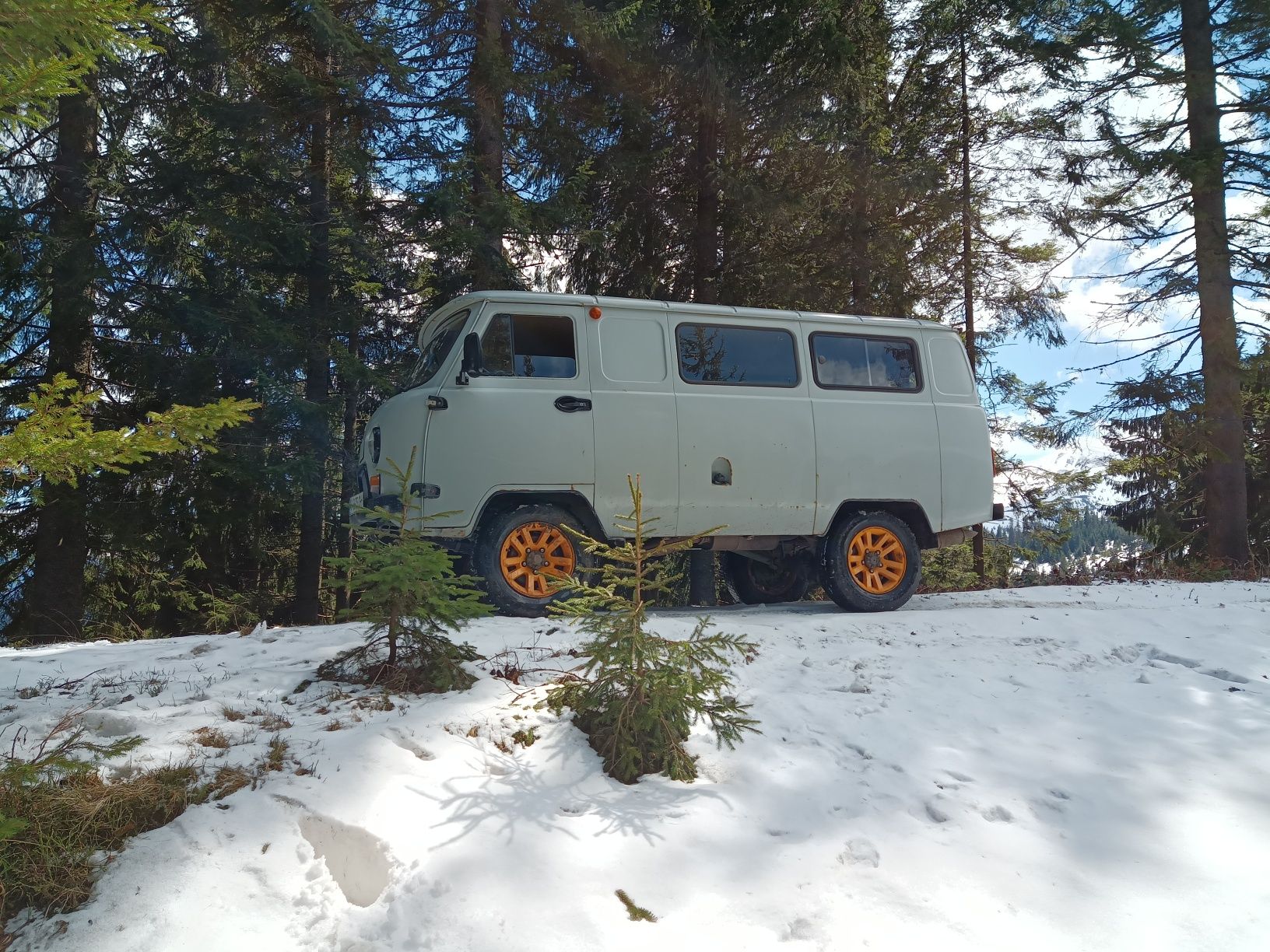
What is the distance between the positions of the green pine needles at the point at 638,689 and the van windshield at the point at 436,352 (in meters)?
3.44

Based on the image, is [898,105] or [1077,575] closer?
[1077,575]

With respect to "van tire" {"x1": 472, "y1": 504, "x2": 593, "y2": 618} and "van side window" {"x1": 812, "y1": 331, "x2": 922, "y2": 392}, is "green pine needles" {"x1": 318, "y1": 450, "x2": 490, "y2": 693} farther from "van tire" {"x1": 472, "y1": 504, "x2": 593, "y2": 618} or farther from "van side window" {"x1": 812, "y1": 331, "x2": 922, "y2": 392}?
"van side window" {"x1": 812, "y1": 331, "x2": 922, "y2": 392}

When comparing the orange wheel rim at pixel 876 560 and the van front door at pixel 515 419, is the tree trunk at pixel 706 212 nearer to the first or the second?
the orange wheel rim at pixel 876 560

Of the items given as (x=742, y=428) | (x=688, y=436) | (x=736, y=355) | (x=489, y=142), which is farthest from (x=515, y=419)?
(x=489, y=142)

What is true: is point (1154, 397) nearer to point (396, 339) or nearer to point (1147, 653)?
point (1147, 653)

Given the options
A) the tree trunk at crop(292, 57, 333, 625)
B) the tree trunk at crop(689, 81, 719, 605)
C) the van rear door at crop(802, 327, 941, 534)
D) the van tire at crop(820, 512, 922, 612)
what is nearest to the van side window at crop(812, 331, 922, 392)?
the van rear door at crop(802, 327, 941, 534)

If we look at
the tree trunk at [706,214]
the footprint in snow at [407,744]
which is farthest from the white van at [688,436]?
the tree trunk at [706,214]

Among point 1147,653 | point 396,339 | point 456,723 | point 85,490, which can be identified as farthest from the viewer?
point 396,339

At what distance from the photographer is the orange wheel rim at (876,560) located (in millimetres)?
7566

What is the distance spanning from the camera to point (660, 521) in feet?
22.2

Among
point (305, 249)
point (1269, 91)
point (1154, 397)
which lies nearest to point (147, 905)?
point (305, 249)

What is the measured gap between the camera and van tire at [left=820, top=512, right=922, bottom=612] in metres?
7.47

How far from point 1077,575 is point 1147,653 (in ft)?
18.5

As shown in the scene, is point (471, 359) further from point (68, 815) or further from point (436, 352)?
point (68, 815)
